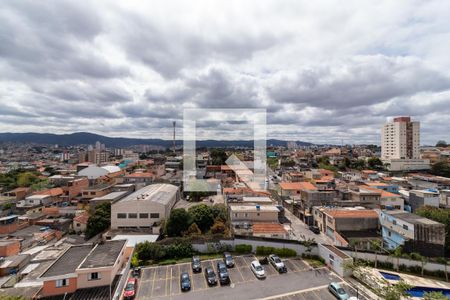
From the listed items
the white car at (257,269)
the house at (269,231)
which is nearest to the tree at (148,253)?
the white car at (257,269)

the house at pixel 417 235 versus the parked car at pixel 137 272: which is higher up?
the house at pixel 417 235

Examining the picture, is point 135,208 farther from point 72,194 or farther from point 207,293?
Result: point 72,194

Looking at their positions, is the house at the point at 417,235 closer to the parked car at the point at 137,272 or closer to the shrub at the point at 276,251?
the shrub at the point at 276,251

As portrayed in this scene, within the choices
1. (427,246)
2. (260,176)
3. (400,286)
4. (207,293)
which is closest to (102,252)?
(207,293)

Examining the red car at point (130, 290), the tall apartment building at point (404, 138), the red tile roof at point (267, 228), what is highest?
the tall apartment building at point (404, 138)

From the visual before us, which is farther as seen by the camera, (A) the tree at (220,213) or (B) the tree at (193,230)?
(A) the tree at (220,213)
